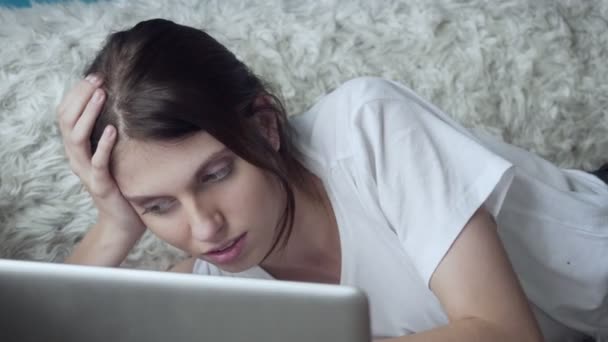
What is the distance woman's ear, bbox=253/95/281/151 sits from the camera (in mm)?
869

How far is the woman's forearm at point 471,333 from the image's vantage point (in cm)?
66

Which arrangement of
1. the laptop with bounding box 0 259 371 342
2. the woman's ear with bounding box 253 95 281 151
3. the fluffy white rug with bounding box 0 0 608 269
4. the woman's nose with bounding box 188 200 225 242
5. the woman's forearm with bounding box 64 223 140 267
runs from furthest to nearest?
1. the fluffy white rug with bounding box 0 0 608 269
2. the woman's forearm with bounding box 64 223 140 267
3. the woman's ear with bounding box 253 95 281 151
4. the woman's nose with bounding box 188 200 225 242
5. the laptop with bounding box 0 259 371 342

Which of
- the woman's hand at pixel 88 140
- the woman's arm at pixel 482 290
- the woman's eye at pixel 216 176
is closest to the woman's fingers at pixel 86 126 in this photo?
the woman's hand at pixel 88 140

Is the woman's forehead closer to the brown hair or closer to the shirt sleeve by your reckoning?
the brown hair

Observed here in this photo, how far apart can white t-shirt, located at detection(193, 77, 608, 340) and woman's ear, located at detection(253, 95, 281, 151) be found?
0.04m

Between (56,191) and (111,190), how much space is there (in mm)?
265

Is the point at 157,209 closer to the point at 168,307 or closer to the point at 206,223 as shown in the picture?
the point at 206,223

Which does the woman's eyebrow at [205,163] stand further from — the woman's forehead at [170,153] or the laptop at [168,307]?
the laptop at [168,307]

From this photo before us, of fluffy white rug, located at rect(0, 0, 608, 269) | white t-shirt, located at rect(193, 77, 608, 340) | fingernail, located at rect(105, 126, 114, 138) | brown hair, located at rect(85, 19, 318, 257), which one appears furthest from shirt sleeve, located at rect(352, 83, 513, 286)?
fluffy white rug, located at rect(0, 0, 608, 269)

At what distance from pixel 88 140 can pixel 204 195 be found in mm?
155

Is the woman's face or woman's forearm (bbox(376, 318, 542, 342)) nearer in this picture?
woman's forearm (bbox(376, 318, 542, 342))

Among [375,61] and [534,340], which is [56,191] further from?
[534,340]

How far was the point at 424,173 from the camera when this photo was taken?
0.80 meters

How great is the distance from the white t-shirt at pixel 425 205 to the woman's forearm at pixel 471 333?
0.26 ft
